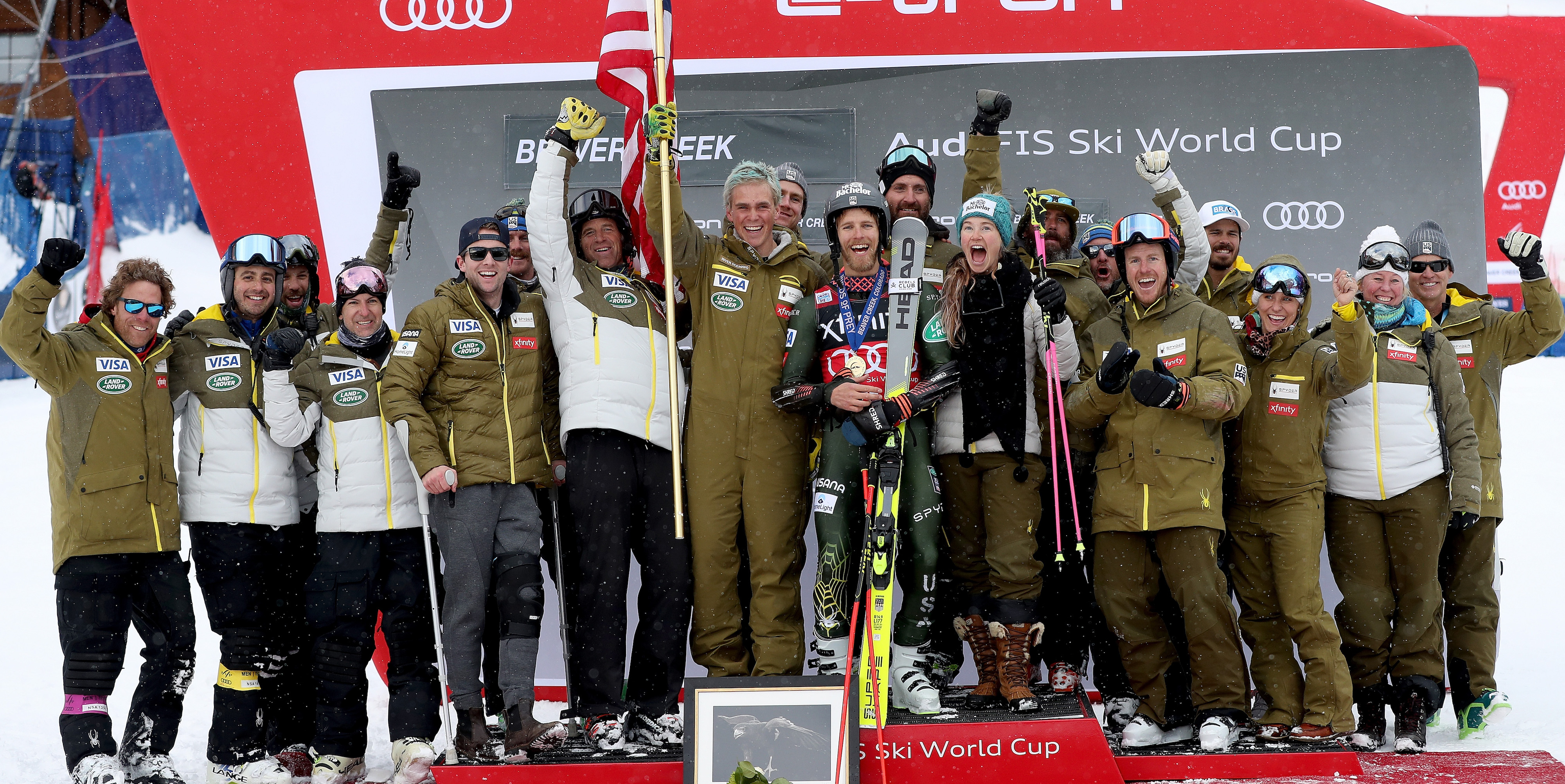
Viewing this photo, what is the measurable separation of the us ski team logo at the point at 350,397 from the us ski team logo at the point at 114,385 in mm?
713

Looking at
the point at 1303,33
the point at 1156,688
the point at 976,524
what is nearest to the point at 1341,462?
the point at 1156,688

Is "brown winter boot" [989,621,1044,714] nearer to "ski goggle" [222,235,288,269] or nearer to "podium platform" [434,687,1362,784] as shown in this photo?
"podium platform" [434,687,1362,784]

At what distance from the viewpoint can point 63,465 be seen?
13.1 ft

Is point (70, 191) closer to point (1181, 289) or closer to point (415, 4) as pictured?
point (415, 4)

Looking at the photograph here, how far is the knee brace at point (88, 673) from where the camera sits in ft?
12.9

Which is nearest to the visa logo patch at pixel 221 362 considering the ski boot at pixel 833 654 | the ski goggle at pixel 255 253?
the ski goggle at pixel 255 253

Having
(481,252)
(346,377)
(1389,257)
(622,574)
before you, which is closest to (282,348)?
(346,377)

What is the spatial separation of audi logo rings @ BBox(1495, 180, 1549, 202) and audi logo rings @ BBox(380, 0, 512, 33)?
5697mm

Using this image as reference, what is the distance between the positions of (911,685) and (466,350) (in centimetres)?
197

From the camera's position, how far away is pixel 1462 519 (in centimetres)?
445

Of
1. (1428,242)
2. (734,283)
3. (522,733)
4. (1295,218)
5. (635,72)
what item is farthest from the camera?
(1295,218)

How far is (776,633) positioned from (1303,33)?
390 centimetres

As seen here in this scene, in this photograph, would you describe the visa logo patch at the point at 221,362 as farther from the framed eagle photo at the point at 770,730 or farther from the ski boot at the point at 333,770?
the framed eagle photo at the point at 770,730

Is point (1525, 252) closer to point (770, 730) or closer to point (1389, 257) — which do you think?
point (1389, 257)
